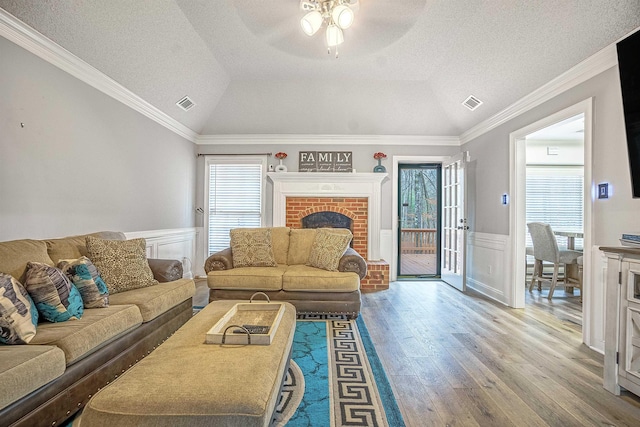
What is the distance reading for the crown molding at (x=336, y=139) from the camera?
5.26 meters

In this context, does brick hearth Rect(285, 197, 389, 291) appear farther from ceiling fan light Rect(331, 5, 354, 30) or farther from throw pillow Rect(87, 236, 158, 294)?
ceiling fan light Rect(331, 5, 354, 30)

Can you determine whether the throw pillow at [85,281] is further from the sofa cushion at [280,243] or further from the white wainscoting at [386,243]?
the white wainscoting at [386,243]

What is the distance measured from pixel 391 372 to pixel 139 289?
211 centimetres

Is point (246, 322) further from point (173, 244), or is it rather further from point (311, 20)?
point (173, 244)

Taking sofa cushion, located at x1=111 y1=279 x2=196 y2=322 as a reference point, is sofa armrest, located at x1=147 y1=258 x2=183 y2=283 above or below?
above

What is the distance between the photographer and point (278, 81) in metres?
4.40

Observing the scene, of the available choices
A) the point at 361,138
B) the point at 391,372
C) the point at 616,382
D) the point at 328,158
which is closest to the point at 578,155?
the point at 361,138

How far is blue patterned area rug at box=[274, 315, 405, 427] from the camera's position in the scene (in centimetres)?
168

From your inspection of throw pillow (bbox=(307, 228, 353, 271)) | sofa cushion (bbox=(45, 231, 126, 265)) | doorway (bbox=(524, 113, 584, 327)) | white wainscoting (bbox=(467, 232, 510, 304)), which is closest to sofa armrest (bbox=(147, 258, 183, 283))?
sofa cushion (bbox=(45, 231, 126, 265))

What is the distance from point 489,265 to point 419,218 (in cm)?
235

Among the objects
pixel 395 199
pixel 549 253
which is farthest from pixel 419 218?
pixel 549 253

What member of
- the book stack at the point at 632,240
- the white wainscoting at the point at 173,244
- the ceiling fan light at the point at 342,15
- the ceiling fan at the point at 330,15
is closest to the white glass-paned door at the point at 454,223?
the book stack at the point at 632,240

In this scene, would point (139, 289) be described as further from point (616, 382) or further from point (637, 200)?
point (637, 200)

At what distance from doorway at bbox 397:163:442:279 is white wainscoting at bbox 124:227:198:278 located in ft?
11.9
